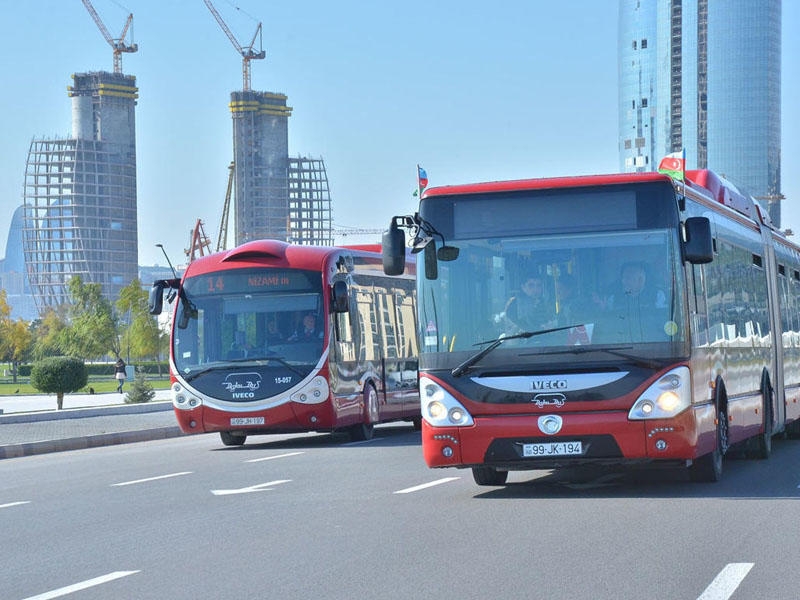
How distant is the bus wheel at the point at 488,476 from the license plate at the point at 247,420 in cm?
919

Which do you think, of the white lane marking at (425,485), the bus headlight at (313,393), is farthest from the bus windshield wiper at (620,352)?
the bus headlight at (313,393)

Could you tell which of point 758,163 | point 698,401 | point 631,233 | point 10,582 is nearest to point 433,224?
point 631,233

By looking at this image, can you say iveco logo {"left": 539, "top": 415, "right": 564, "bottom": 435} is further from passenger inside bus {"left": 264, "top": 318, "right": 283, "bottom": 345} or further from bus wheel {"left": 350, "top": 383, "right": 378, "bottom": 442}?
bus wheel {"left": 350, "top": 383, "right": 378, "bottom": 442}

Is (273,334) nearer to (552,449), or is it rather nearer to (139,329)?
(552,449)

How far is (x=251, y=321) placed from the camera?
23609 millimetres

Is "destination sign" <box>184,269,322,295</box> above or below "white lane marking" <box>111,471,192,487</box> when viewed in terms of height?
above

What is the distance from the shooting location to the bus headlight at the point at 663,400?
12609 mm

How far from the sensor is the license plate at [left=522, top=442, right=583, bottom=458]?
1267 cm

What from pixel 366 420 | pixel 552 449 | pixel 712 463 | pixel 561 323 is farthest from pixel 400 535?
pixel 366 420

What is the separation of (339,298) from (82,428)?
10.9 m

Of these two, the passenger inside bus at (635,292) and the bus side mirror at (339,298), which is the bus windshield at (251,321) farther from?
the passenger inside bus at (635,292)

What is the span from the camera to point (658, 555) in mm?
9062

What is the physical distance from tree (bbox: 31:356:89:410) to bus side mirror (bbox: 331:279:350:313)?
21248mm

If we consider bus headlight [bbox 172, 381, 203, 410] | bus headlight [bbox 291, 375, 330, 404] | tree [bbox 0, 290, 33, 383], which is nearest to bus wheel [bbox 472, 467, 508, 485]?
bus headlight [bbox 291, 375, 330, 404]
